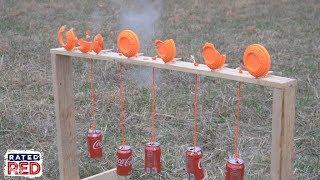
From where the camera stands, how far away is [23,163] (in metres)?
3.44

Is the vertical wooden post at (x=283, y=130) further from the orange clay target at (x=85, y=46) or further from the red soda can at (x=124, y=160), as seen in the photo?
the orange clay target at (x=85, y=46)

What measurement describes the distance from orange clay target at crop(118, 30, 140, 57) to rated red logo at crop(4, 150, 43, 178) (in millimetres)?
1227

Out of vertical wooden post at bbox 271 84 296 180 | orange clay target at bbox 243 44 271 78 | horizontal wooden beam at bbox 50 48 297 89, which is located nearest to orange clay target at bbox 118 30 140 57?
horizontal wooden beam at bbox 50 48 297 89

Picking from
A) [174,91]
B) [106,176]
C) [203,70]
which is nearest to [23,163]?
[106,176]

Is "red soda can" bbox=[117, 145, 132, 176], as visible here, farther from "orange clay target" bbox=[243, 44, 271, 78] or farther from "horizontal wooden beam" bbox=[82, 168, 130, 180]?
"orange clay target" bbox=[243, 44, 271, 78]

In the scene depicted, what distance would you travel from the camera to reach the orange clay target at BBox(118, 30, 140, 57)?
2.53 meters

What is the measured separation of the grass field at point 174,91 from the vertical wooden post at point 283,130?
1220 millimetres

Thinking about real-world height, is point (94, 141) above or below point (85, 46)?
below

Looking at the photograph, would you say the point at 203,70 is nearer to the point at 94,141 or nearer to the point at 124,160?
the point at 124,160

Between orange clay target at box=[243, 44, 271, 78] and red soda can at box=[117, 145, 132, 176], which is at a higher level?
orange clay target at box=[243, 44, 271, 78]

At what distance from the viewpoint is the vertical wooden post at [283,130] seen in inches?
81.8

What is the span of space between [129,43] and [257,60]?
0.71 metres

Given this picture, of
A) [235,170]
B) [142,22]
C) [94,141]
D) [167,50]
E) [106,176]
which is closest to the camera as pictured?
[235,170]

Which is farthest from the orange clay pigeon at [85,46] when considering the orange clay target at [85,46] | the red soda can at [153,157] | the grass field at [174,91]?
the grass field at [174,91]
